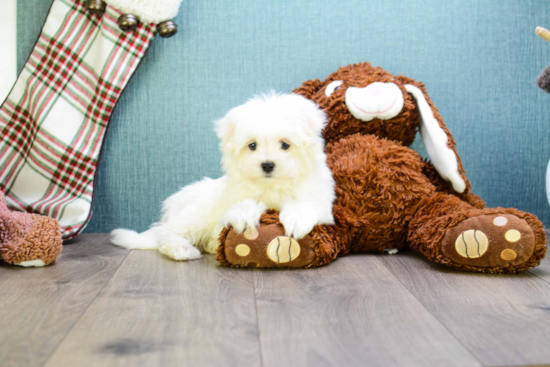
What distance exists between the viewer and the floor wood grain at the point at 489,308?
31.0 inches

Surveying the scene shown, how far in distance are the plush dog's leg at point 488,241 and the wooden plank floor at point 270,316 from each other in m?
0.04

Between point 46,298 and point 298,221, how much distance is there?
623 millimetres

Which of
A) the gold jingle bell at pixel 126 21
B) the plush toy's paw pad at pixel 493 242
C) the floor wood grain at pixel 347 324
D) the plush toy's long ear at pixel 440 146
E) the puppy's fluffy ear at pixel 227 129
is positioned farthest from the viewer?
the gold jingle bell at pixel 126 21

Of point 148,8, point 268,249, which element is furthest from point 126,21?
point 268,249

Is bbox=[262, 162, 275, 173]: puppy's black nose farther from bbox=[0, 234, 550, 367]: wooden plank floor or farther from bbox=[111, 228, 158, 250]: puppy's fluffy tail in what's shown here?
bbox=[111, 228, 158, 250]: puppy's fluffy tail

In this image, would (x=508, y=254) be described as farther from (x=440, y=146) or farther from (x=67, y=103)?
(x=67, y=103)

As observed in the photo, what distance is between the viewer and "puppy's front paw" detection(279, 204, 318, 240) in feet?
4.12

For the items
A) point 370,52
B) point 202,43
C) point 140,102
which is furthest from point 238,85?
point 370,52

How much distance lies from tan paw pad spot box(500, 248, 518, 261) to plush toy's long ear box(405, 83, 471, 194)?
358 millimetres

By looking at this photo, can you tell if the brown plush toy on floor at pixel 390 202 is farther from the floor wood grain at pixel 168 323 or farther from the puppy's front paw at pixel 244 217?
the floor wood grain at pixel 168 323

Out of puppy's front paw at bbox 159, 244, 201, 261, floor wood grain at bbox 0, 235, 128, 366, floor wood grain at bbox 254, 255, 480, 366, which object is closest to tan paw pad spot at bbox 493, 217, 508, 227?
floor wood grain at bbox 254, 255, 480, 366

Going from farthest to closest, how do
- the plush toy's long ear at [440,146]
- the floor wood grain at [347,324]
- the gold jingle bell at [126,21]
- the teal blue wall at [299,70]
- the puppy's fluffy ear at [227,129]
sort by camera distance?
the teal blue wall at [299,70] → the gold jingle bell at [126,21] → the plush toy's long ear at [440,146] → the puppy's fluffy ear at [227,129] → the floor wood grain at [347,324]

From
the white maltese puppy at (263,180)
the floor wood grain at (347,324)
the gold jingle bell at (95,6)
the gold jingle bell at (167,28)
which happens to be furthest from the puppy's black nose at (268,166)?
the gold jingle bell at (95,6)

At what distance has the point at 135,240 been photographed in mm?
1573
